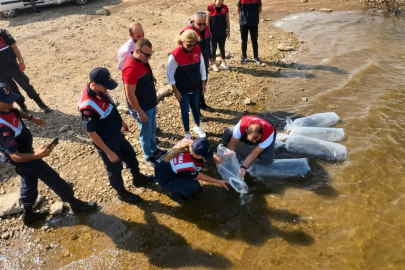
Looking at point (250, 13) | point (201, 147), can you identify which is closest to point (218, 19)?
point (250, 13)

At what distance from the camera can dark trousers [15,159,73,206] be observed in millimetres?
3426

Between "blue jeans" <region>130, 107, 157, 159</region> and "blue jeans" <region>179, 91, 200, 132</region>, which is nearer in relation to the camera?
"blue jeans" <region>130, 107, 157, 159</region>

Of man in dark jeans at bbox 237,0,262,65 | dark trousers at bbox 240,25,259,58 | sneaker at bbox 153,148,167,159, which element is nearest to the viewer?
sneaker at bbox 153,148,167,159

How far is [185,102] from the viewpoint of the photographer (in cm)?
480

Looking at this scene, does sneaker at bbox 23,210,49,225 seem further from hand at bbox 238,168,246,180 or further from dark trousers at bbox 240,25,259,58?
dark trousers at bbox 240,25,259,58

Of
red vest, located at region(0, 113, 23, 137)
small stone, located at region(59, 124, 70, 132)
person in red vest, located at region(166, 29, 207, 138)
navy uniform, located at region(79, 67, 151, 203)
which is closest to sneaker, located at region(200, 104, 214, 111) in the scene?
person in red vest, located at region(166, 29, 207, 138)

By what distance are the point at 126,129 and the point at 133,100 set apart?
444 millimetres

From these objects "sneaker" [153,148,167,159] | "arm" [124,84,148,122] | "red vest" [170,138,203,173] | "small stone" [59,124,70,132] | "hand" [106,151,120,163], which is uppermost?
"arm" [124,84,148,122]

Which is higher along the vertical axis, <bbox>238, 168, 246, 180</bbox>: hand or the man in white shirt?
the man in white shirt

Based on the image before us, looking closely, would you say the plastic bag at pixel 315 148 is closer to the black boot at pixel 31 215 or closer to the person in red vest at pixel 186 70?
the person in red vest at pixel 186 70

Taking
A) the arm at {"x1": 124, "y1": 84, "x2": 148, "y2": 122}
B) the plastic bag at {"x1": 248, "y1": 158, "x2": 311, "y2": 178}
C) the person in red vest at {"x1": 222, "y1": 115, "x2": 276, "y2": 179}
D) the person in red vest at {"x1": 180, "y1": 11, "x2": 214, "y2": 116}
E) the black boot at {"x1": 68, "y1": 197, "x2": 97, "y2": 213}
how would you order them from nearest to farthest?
1. the arm at {"x1": 124, "y1": 84, "x2": 148, "y2": 122}
2. the person in red vest at {"x1": 222, "y1": 115, "x2": 276, "y2": 179}
3. the black boot at {"x1": 68, "y1": 197, "x2": 97, "y2": 213}
4. the plastic bag at {"x1": 248, "y1": 158, "x2": 311, "y2": 178}
5. the person in red vest at {"x1": 180, "y1": 11, "x2": 214, "y2": 116}

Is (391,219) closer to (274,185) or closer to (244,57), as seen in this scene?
(274,185)

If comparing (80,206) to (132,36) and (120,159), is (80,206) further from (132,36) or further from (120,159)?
(132,36)

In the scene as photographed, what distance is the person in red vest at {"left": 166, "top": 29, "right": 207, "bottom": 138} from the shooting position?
4168 mm
